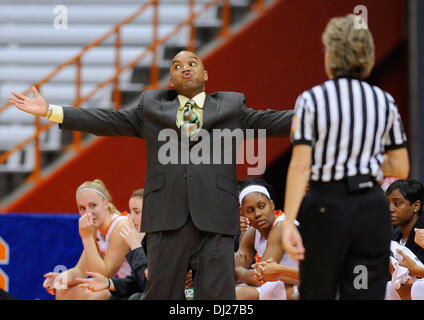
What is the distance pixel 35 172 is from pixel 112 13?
10.2ft

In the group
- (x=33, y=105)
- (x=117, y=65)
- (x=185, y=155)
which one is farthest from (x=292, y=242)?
(x=117, y=65)

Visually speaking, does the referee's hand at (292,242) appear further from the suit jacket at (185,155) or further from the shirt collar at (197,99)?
the shirt collar at (197,99)

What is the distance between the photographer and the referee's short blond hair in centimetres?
360

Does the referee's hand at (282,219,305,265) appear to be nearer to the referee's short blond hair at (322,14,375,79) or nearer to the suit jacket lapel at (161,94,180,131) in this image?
the referee's short blond hair at (322,14,375,79)

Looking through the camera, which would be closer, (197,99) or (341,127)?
(341,127)

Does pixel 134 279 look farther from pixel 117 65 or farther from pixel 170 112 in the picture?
pixel 117 65

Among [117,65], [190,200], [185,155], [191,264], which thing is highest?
[117,65]

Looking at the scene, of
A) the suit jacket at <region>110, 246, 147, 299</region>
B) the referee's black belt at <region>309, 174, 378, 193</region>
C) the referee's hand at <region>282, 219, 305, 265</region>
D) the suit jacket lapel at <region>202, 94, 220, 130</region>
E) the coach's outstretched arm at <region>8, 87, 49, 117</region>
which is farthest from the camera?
the suit jacket at <region>110, 246, 147, 299</region>

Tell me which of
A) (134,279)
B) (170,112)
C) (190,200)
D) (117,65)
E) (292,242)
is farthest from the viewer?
(117,65)

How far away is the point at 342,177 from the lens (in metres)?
3.57

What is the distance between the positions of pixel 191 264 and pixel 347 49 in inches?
57.5

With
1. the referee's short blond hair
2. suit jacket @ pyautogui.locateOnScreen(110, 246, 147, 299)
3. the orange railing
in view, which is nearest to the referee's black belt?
the referee's short blond hair
